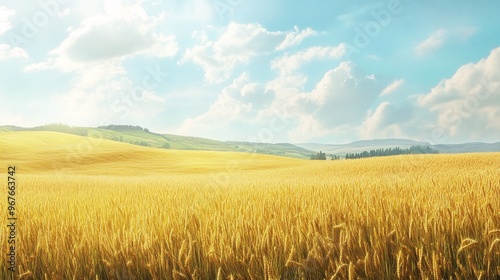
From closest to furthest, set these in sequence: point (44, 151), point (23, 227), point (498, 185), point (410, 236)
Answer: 1. point (410, 236)
2. point (23, 227)
3. point (498, 185)
4. point (44, 151)

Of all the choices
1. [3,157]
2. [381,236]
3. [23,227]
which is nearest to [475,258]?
[381,236]

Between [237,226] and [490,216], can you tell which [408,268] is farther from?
[237,226]

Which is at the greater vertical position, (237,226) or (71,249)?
(237,226)

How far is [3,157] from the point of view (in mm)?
54781

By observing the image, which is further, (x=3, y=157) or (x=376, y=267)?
(x=3, y=157)

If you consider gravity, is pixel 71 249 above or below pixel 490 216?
below

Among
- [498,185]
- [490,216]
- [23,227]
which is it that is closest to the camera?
[490,216]

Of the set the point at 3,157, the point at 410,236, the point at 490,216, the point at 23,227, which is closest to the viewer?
the point at 410,236

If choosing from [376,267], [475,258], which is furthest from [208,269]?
[475,258]

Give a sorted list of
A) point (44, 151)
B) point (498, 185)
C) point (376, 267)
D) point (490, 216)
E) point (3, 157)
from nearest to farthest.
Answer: point (376, 267), point (490, 216), point (498, 185), point (3, 157), point (44, 151)

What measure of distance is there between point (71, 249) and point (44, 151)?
64506 millimetres

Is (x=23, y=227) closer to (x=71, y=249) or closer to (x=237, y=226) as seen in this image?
(x=71, y=249)

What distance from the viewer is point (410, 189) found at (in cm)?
557

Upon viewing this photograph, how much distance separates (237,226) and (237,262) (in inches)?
22.8
